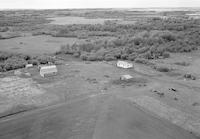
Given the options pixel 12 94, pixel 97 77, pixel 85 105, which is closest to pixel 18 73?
pixel 12 94

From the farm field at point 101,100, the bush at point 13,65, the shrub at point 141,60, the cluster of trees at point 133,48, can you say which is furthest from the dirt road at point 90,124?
the cluster of trees at point 133,48

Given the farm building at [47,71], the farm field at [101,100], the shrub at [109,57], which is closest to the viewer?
the farm field at [101,100]

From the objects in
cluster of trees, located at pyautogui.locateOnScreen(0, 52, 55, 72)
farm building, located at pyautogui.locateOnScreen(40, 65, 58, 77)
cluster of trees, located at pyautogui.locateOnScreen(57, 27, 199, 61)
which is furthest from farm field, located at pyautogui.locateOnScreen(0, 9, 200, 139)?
cluster of trees, located at pyautogui.locateOnScreen(57, 27, 199, 61)

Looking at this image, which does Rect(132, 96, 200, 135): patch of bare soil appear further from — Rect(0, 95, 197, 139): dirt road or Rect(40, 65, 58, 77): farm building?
Rect(40, 65, 58, 77): farm building

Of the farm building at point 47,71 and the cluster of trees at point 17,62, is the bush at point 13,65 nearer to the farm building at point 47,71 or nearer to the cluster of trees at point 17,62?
the cluster of trees at point 17,62

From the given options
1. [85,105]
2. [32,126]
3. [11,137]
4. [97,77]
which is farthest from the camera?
[97,77]

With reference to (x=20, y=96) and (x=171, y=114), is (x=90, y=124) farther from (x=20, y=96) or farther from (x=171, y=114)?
(x=20, y=96)

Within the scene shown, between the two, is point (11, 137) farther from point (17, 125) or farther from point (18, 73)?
point (18, 73)

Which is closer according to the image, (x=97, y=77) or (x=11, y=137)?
(x=11, y=137)
